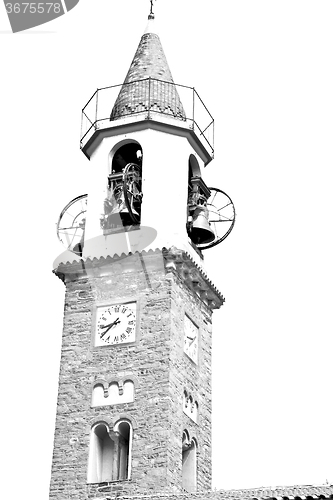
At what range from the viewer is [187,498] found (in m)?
24.0

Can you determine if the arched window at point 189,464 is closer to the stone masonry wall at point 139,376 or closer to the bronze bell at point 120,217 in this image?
the stone masonry wall at point 139,376

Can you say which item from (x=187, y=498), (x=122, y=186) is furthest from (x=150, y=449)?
(x=122, y=186)

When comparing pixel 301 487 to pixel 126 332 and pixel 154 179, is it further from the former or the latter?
pixel 154 179

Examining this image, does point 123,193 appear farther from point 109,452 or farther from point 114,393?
point 109,452

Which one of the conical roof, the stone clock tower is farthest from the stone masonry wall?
the conical roof

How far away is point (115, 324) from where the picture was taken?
28.8m

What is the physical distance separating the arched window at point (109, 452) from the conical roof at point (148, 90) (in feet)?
31.2

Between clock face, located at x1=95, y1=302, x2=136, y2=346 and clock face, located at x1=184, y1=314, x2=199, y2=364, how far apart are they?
1.61 metres

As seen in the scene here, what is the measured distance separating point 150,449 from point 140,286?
4.59 metres

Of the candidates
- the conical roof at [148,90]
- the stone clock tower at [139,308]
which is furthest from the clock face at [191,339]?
the conical roof at [148,90]

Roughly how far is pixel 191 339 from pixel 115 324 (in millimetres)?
2271

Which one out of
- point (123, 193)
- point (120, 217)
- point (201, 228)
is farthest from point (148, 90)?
point (201, 228)

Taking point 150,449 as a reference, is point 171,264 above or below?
above

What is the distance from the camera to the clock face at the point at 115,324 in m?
28.5
